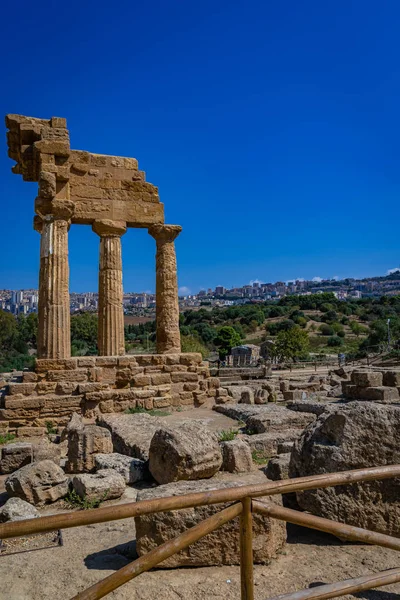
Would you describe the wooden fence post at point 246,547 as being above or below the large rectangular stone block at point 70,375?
below

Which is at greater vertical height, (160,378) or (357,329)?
(357,329)

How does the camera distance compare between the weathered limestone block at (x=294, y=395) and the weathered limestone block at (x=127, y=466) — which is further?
the weathered limestone block at (x=294, y=395)

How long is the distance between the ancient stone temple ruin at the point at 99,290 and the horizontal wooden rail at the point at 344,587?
9874 mm

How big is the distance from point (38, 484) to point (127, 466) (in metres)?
1.18

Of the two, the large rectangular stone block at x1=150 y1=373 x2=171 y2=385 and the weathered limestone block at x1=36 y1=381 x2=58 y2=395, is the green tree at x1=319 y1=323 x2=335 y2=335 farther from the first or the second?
the weathered limestone block at x1=36 y1=381 x2=58 y2=395

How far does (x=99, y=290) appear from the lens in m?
14.5

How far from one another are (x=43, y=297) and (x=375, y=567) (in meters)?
11.0

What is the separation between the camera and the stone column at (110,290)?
46.8 feet

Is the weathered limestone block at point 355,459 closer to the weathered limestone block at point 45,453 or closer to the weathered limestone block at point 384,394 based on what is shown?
the weathered limestone block at point 45,453

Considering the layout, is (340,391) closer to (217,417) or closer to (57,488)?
(217,417)

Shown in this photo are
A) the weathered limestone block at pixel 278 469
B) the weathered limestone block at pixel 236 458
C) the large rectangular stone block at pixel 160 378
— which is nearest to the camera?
the weathered limestone block at pixel 278 469

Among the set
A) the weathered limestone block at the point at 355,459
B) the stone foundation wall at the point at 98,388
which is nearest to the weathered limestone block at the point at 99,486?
the weathered limestone block at the point at 355,459

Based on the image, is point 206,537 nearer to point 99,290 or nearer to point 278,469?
point 278,469

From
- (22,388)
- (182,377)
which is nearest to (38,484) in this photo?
(22,388)
